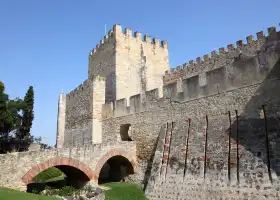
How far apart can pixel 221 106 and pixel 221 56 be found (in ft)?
22.2

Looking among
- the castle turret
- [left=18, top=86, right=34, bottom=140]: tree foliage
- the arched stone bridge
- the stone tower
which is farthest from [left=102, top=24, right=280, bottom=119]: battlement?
[left=18, top=86, right=34, bottom=140]: tree foliage

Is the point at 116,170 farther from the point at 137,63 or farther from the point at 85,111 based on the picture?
the point at 137,63

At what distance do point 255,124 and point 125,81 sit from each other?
36.0 ft

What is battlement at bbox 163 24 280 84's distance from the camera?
13742mm

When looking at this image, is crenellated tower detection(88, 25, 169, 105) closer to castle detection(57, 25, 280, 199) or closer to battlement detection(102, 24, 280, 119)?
castle detection(57, 25, 280, 199)

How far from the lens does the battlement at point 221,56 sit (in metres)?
13.7

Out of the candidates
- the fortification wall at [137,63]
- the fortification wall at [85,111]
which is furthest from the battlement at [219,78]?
the fortification wall at [137,63]

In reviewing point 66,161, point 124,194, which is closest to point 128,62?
point 66,161

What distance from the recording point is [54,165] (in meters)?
9.98

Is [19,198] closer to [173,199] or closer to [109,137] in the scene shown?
[173,199]

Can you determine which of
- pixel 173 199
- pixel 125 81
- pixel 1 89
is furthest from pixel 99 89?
pixel 173 199

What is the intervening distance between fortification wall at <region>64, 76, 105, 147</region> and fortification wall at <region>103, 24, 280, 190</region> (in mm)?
3331

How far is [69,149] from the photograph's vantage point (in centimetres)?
1051

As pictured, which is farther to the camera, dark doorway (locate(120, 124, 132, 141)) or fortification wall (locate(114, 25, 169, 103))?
fortification wall (locate(114, 25, 169, 103))
